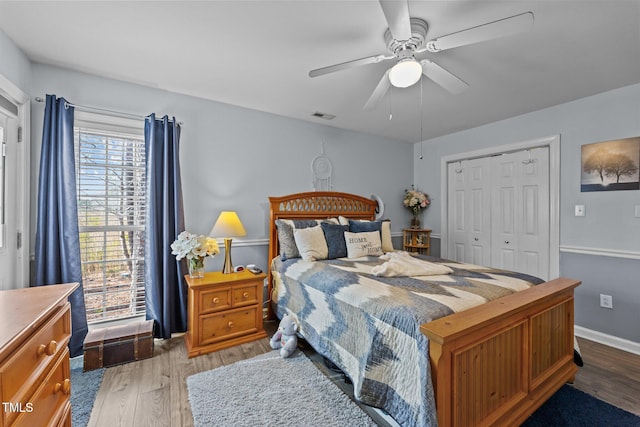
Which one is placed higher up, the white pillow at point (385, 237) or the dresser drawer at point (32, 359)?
the white pillow at point (385, 237)

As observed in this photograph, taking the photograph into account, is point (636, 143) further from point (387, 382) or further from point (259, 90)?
point (259, 90)

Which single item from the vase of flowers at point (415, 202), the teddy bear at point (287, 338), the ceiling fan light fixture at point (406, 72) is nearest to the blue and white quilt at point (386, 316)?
the teddy bear at point (287, 338)

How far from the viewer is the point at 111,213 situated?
2.58m

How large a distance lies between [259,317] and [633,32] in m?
3.54

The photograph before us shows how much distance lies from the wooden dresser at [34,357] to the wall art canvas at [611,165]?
13.9 feet

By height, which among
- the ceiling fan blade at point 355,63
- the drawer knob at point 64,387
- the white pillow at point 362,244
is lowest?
the drawer knob at point 64,387

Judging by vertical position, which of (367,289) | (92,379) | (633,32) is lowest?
(92,379)

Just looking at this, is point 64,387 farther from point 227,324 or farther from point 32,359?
point 227,324

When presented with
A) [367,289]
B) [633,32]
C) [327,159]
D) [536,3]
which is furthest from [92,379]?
[633,32]

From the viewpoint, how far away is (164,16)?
1.71 m

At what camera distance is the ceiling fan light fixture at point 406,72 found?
164 cm

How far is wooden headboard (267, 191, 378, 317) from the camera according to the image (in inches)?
128

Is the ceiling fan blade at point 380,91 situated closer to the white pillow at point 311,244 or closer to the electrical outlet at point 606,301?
the white pillow at point 311,244

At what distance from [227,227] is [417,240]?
2859 millimetres
